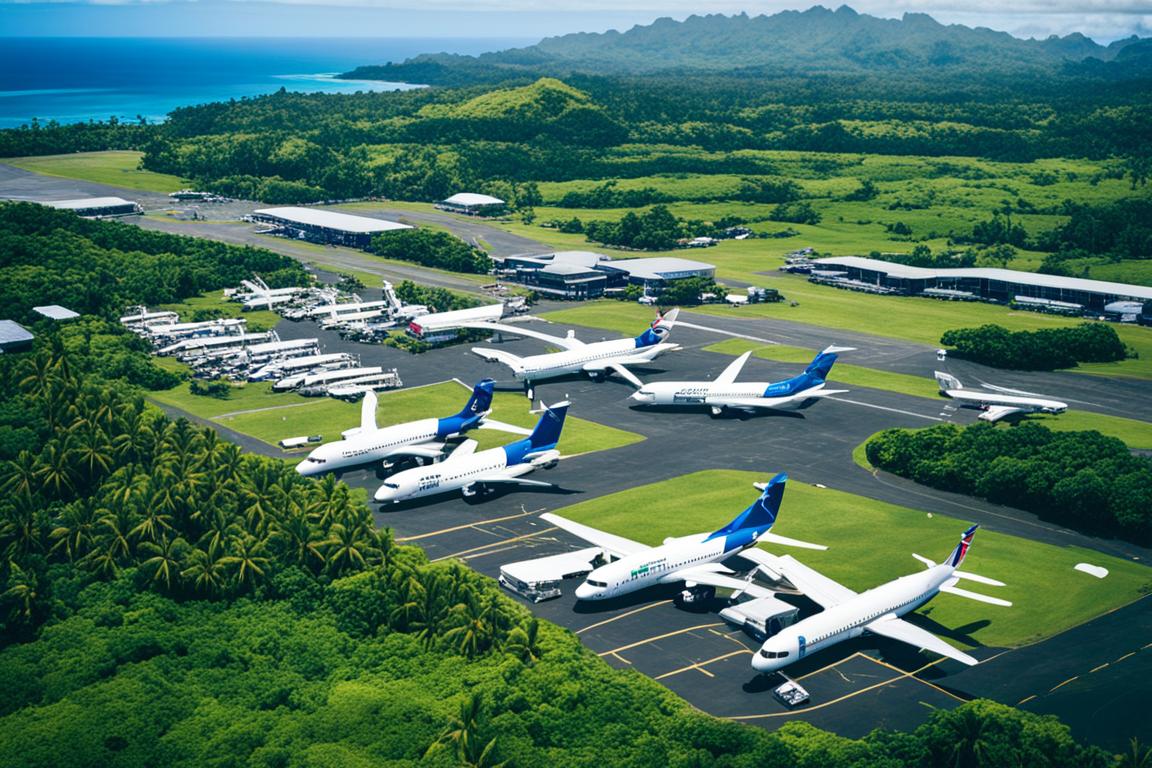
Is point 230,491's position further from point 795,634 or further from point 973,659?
point 973,659

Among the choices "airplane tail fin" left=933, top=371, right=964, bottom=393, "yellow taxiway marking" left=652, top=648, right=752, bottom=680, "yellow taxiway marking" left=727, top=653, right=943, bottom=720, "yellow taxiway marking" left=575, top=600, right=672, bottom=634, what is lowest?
"yellow taxiway marking" left=727, top=653, right=943, bottom=720

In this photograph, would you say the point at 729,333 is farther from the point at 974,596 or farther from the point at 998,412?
the point at 974,596

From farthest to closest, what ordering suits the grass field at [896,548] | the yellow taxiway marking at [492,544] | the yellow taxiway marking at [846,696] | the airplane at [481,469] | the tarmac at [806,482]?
1. the airplane at [481,469]
2. the yellow taxiway marking at [492,544]
3. the grass field at [896,548]
4. the tarmac at [806,482]
5. the yellow taxiway marking at [846,696]

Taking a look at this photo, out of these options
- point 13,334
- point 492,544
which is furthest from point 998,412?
point 13,334

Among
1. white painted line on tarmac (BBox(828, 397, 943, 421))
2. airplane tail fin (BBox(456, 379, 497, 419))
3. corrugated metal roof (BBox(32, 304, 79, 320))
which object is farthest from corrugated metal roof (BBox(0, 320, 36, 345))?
white painted line on tarmac (BBox(828, 397, 943, 421))

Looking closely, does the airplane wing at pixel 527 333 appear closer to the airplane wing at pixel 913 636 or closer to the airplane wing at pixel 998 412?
the airplane wing at pixel 998 412

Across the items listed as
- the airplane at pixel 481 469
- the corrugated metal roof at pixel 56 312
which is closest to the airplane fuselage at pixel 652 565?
the airplane at pixel 481 469

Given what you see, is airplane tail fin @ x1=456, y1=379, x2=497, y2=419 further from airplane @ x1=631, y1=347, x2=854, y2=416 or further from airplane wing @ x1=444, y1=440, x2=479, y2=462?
airplane @ x1=631, y1=347, x2=854, y2=416
